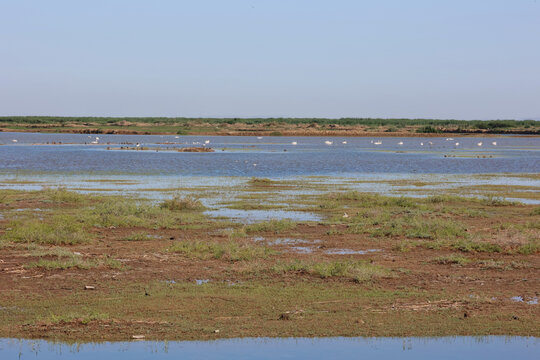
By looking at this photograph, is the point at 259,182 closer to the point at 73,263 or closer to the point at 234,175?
the point at 234,175

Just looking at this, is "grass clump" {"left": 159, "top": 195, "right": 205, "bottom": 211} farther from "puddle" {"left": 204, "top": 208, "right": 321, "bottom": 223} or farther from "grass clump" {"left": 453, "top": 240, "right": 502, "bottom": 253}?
"grass clump" {"left": 453, "top": 240, "right": 502, "bottom": 253}

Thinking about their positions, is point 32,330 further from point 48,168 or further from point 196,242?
point 48,168

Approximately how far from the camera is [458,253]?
56.8ft

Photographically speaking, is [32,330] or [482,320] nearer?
[32,330]

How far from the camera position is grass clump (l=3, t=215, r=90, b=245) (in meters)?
17.9

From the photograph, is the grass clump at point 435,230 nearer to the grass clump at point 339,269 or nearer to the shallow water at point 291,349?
the grass clump at point 339,269

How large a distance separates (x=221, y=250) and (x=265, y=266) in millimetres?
1670

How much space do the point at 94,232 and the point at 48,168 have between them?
30188 millimetres

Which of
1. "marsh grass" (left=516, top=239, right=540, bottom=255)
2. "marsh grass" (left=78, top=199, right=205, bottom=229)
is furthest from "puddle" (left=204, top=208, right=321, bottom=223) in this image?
"marsh grass" (left=516, top=239, right=540, bottom=255)

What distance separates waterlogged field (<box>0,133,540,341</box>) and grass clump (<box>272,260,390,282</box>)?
0.11 ft

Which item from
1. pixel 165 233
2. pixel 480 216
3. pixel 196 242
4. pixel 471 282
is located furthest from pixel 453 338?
pixel 480 216

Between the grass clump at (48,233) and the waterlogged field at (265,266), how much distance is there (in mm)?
48

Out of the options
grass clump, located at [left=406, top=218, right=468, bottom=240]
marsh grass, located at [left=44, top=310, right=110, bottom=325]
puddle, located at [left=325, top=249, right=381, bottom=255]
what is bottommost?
puddle, located at [left=325, top=249, right=381, bottom=255]

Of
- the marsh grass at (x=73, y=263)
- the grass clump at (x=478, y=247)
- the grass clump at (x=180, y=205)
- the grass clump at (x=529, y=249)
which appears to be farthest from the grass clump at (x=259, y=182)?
the marsh grass at (x=73, y=263)
